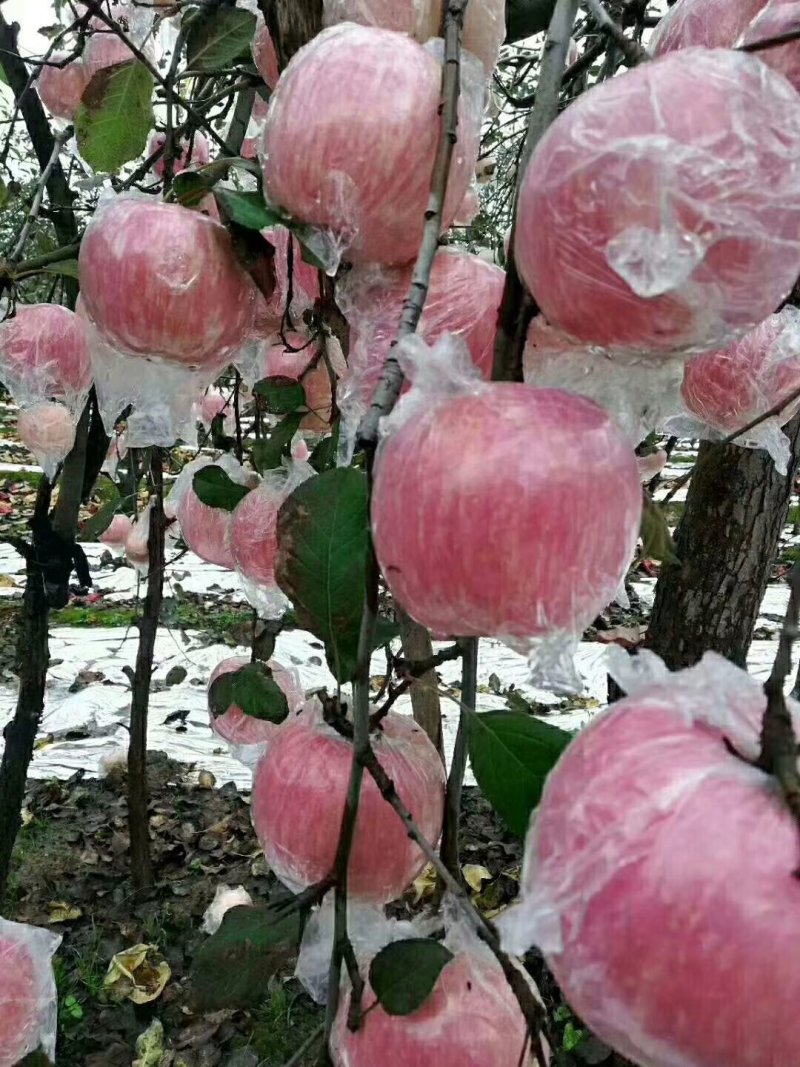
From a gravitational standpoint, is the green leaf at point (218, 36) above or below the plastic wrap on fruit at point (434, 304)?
above

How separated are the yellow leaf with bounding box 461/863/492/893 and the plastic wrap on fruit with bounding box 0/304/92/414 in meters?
1.36

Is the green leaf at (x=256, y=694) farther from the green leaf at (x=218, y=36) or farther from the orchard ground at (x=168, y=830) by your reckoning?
the green leaf at (x=218, y=36)

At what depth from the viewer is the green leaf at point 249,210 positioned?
1.59 ft

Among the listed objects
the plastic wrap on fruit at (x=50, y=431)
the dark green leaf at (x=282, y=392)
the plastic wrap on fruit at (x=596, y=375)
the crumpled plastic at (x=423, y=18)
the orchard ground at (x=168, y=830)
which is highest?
the crumpled plastic at (x=423, y=18)

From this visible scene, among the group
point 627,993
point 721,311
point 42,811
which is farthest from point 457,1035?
point 42,811

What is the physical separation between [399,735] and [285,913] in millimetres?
137

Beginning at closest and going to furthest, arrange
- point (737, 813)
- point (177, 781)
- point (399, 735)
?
point (737, 813) < point (399, 735) < point (177, 781)

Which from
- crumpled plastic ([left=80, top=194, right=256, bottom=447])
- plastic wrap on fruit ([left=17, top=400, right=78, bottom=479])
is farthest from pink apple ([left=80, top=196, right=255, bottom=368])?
plastic wrap on fruit ([left=17, top=400, right=78, bottom=479])

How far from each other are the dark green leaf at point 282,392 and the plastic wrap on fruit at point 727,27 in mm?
440

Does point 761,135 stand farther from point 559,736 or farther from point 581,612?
point 559,736

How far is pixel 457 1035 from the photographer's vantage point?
1.72ft

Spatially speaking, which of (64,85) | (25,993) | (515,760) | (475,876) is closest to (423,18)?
A: (515,760)

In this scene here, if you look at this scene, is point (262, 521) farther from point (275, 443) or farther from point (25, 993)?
point (25, 993)

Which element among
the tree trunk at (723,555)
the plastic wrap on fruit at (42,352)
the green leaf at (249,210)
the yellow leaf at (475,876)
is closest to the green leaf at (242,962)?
the green leaf at (249,210)
